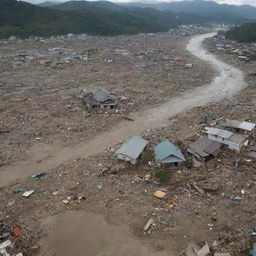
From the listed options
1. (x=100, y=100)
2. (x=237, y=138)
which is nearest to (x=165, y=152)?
(x=237, y=138)

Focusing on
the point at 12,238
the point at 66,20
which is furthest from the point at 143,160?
the point at 66,20

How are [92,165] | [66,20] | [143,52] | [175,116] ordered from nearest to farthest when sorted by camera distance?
[92,165] → [175,116] → [143,52] → [66,20]

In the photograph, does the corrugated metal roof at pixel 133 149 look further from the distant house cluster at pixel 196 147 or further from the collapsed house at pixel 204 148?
the collapsed house at pixel 204 148

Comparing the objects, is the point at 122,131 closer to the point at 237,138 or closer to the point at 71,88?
the point at 237,138

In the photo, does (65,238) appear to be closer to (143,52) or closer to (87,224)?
(87,224)

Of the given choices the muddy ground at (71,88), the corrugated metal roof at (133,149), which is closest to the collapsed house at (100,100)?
the muddy ground at (71,88)

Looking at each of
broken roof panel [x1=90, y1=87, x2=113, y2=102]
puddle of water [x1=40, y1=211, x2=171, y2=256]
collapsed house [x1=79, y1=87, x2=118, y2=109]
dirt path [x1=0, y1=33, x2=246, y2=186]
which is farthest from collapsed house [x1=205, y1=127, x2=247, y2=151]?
broken roof panel [x1=90, y1=87, x2=113, y2=102]
